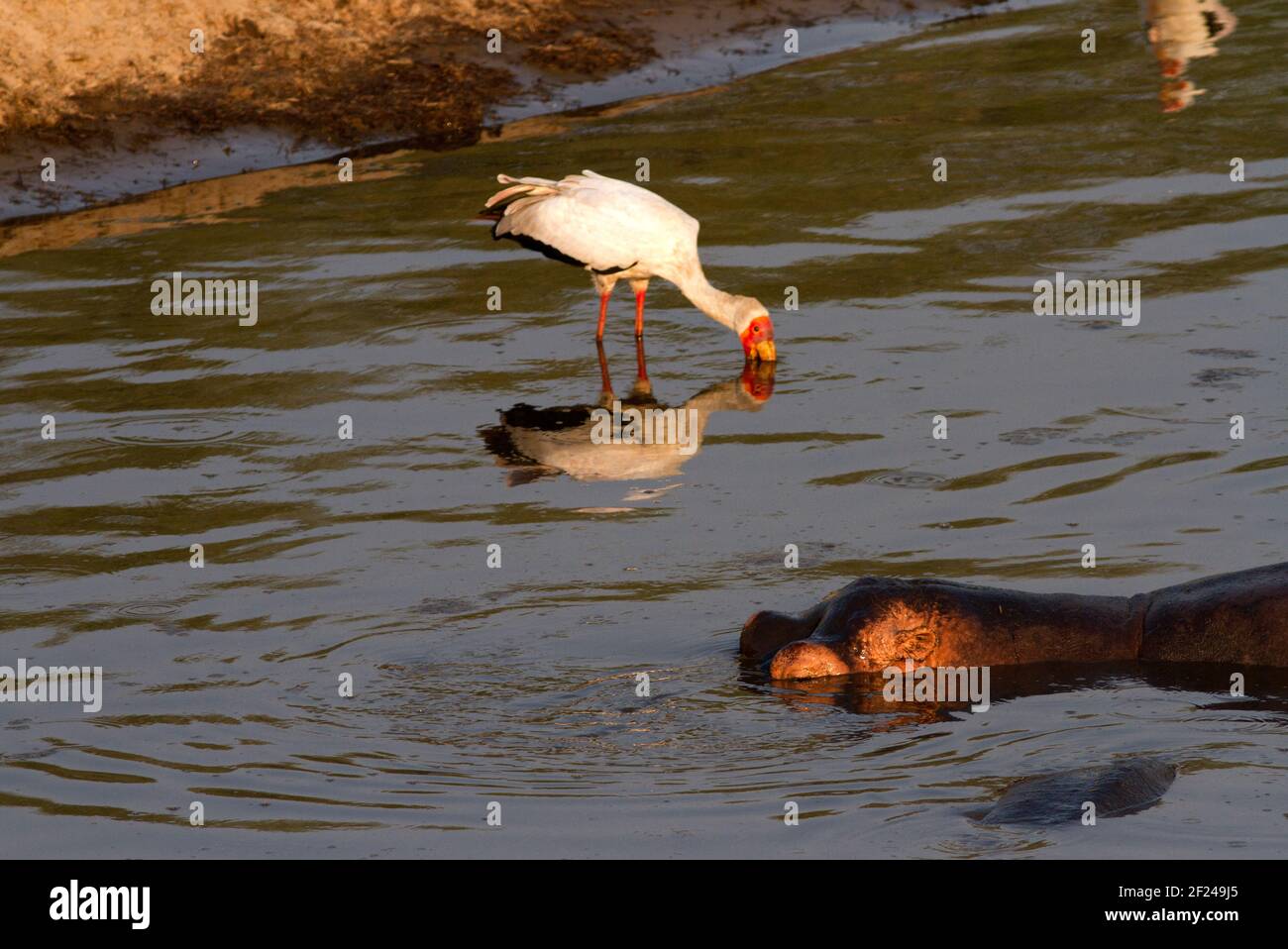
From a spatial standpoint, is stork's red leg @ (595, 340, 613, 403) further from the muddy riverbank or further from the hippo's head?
the muddy riverbank

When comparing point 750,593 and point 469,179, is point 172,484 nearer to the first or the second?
point 750,593

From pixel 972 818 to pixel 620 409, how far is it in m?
5.28

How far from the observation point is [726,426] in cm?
1029

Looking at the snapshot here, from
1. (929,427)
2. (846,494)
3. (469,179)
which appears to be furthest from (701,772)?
(469,179)

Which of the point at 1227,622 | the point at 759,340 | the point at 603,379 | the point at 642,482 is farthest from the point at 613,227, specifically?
the point at 1227,622

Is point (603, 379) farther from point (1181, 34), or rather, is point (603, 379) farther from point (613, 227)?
point (1181, 34)

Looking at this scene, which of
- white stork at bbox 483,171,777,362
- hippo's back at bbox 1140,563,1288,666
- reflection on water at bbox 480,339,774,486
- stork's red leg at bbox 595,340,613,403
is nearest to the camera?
hippo's back at bbox 1140,563,1288,666

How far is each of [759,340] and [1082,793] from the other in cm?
577

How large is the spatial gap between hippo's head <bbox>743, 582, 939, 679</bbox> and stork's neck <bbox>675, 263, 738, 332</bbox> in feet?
15.8

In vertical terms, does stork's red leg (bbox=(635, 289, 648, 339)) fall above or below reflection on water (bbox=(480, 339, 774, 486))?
above

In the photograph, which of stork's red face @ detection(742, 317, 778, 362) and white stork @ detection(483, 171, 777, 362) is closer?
stork's red face @ detection(742, 317, 778, 362)

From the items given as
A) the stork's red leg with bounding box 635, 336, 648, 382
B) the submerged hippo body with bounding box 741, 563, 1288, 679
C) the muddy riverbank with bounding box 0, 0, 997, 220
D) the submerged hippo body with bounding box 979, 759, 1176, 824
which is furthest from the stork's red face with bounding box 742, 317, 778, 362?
the muddy riverbank with bounding box 0, 0, 997, 220

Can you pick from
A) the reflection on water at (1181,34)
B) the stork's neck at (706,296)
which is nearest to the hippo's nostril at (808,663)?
the stork's neck at (706,296)

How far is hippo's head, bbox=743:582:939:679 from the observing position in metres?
6.58
